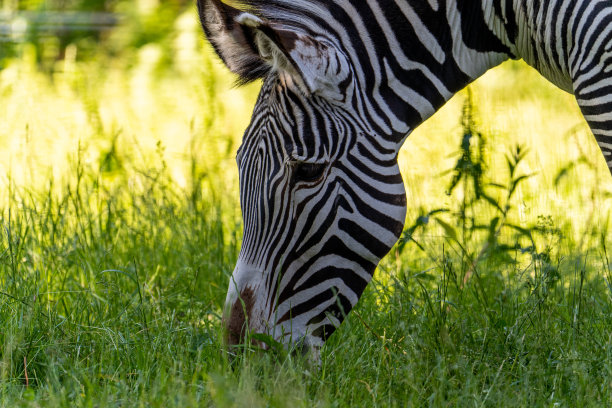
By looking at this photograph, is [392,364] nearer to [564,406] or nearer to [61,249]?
[564,406]

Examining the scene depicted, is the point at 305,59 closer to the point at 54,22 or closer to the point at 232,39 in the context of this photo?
the point at 232,39

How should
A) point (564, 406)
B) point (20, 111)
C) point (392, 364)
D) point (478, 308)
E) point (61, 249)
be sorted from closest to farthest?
point (564, 406)
point (392, 364)
point (478, 308)
point (61, 249)
point (20, 111)

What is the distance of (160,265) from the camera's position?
4238 millimetres

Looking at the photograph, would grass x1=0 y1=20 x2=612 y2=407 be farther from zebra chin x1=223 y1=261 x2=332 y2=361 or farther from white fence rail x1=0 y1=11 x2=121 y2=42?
white fence rail x1=0 y1=11 x2=121 y2=42

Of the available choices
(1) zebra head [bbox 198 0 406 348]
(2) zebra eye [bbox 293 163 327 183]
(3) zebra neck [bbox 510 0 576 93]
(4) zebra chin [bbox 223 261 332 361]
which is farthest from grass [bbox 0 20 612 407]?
(3) zebra neck [bbox 510 0 576 93]

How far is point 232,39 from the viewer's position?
2.85 m

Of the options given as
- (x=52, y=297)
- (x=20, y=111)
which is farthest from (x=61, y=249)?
(x=20, y=111)

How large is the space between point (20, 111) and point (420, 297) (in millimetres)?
4928

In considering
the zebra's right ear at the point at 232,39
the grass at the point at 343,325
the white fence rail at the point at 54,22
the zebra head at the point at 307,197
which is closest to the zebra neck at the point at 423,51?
the zebra head at the point at 307,197

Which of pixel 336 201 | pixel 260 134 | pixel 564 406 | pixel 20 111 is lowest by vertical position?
pixel 564 406

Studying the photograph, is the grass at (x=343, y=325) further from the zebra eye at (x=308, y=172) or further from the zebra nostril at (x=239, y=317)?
the zebra eye at (x=308, y=172)

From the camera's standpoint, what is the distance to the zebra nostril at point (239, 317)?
2.67 meters

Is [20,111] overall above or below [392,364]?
above

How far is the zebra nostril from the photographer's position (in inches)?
105
